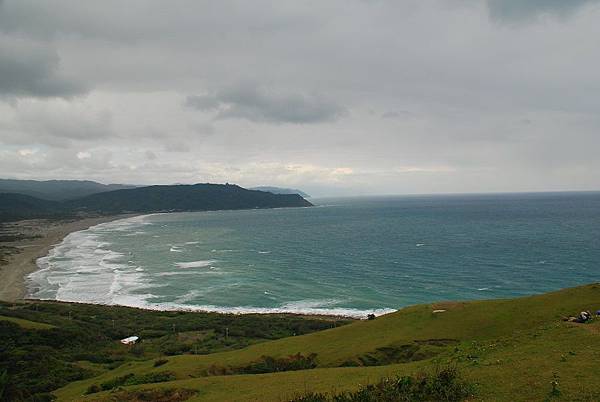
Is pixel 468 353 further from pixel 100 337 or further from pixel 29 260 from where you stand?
pixel 29 260

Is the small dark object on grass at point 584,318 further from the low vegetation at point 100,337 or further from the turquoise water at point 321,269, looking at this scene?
the turquoise water at point 321,269

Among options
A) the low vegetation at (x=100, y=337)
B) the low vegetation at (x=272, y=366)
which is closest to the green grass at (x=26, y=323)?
the low vegetation at (x=100, y=337)

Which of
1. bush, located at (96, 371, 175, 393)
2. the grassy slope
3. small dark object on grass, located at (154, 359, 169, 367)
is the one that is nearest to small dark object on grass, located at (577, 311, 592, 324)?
the grassy slope

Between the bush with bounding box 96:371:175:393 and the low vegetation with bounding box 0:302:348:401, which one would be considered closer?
the bush with bounding box 96:371:175:393

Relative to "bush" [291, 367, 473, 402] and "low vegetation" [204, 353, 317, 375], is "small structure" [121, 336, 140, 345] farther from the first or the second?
"bush" [291, 367, 473, 402]

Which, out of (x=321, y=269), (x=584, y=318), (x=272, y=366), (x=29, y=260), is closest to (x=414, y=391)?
(x=584, y=318)

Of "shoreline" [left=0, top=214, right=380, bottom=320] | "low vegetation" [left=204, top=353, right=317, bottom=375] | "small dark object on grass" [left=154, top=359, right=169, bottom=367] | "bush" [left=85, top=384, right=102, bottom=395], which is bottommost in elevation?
"shoreline" [left=0, top=214, right=380, bottom=320]
